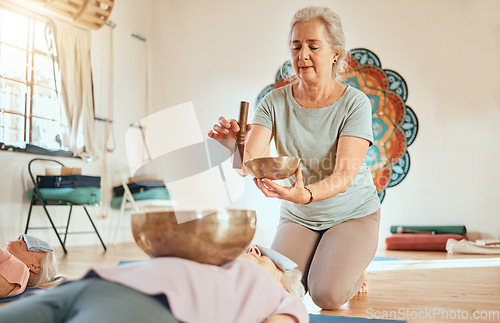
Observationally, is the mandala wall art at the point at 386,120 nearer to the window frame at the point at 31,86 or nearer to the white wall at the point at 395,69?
the white wall at the point at 395,69

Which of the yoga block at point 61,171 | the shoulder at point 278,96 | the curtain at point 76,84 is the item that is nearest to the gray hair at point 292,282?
the shoulder at point 278,96

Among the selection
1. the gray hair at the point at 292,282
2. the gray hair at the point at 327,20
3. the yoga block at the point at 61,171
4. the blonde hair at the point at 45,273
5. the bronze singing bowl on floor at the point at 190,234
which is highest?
the gray hair at the point at 327,20

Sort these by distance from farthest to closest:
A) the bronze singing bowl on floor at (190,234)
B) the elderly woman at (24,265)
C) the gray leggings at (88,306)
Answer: the elderly woman at (24,265) → the bronze singing bowl on floor at (190,234) → the gray leggings at (88,306)

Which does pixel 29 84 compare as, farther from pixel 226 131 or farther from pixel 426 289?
pixel 426 289

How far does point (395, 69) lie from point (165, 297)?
199 inches

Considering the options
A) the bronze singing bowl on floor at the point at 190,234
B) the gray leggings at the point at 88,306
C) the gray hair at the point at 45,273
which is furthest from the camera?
the gray hair at the point at 45,273

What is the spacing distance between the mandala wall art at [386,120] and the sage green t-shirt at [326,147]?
3273 millimetres

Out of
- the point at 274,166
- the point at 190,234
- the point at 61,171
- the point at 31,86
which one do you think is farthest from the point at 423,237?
the point at 190,234

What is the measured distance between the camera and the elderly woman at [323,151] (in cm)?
193

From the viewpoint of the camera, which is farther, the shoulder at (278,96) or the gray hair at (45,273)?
the gray hair at (45,273)

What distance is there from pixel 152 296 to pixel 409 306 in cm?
137

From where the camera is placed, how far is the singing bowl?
63.4 inches

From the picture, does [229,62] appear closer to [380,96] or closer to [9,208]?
[380,96]

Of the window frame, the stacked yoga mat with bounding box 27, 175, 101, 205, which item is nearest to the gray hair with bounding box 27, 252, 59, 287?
the stacked yoga mat with bounding box 27, 175, 101, 205
